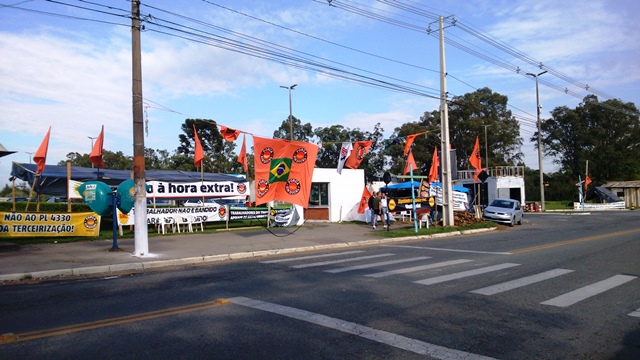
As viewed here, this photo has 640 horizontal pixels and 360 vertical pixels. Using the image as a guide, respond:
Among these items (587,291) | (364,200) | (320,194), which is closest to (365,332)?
(587,291)

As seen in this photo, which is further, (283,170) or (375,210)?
(375,210)

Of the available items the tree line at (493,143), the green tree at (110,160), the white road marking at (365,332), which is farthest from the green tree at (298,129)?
the white road marking at (365,332)

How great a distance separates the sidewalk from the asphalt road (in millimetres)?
1336

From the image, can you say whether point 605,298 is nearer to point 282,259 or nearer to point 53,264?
point 282,259

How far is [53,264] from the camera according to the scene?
38.2 feet

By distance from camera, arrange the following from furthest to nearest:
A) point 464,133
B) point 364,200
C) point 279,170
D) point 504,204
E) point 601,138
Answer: point 601,138 < point 464,133 < point 504,204 < point 364,200 < point 279,170

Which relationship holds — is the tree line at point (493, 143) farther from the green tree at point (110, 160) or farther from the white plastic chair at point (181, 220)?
the white plastic chair at point (181, 220)

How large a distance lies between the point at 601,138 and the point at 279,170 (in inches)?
2576

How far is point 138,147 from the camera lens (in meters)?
13.1

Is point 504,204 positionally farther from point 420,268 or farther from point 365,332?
point 365,332

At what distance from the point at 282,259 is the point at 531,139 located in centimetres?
6851

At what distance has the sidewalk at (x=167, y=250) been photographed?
11328mm

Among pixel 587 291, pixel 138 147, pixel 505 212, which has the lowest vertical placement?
pixel 587 291

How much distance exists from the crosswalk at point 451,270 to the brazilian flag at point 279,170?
12.0ft
